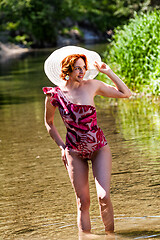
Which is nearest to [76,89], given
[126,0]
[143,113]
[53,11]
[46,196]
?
[46,196]

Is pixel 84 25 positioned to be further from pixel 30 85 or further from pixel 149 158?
pixel 149 158

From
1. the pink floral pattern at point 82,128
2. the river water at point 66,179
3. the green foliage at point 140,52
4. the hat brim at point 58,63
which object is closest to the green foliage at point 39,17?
the green foliage at point 140,52

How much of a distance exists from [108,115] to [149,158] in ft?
12.7

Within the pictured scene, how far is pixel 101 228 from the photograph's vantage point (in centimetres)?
468

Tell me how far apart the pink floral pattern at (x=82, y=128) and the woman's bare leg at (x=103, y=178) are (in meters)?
0.06

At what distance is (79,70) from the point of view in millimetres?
4289

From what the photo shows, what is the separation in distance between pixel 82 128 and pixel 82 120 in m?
0.06

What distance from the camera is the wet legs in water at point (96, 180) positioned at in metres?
4.19

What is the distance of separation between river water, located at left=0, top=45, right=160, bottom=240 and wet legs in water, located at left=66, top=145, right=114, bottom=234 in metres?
0.20

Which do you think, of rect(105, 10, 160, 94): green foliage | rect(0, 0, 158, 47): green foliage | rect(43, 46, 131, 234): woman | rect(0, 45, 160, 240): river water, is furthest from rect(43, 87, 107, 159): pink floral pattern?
rect(0, 0, 158, 47): green foliage

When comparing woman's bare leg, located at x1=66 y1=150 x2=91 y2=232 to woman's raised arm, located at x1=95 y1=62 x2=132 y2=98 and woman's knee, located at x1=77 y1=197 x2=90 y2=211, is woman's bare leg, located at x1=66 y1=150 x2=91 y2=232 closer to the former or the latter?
woman's knee, located at x1=77 y1=197 x2=90 y2=211

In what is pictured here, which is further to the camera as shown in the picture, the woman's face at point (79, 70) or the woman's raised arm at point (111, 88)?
the woman's raised arm at point (111, 88)

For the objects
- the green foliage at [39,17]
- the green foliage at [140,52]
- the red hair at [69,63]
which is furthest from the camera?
the green foliage at [39,17]

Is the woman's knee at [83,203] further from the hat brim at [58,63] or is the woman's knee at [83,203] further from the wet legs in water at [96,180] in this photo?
the hat brim at [58,63]
